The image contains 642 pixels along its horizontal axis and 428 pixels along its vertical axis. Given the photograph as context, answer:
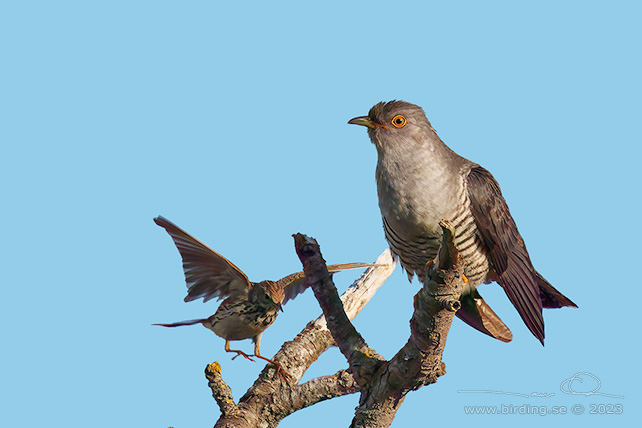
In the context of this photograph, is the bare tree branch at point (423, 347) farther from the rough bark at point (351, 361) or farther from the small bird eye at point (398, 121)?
the small bird eye at point (398, 121)

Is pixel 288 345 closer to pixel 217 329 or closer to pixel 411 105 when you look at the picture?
pixel 217 329

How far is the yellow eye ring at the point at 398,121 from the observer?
17.4ft

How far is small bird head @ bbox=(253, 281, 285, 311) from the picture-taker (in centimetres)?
531

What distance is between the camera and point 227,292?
5.63 metres

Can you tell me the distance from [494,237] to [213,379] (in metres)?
2.49

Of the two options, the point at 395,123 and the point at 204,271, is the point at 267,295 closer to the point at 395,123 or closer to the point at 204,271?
the point at 204,271

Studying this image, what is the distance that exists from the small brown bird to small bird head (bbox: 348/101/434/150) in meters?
1.53

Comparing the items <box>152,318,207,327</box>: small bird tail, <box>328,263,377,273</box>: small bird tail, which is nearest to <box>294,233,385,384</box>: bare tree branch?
<box>328,263,377,273</box>: small bird tail

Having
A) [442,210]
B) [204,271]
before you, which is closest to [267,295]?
[204,271]

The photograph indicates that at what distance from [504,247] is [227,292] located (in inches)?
94.2

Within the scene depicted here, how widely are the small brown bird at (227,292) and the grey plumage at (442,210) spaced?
119 cm

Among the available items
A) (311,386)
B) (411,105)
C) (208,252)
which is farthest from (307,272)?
(411,105)

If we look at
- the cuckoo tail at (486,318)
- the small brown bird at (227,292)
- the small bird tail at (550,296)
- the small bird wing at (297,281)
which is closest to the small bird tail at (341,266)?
the small bird wing at (297,281)

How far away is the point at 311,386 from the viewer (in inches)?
224
